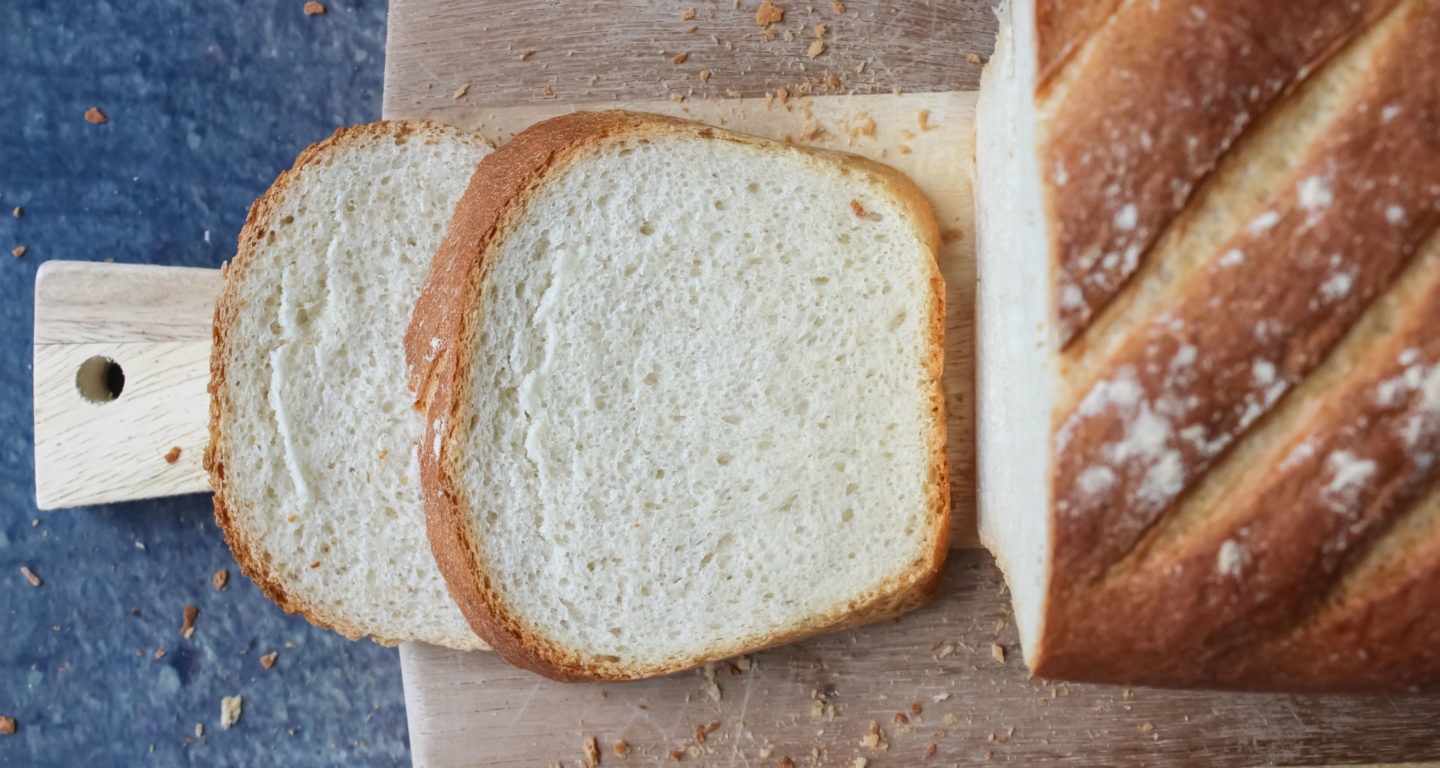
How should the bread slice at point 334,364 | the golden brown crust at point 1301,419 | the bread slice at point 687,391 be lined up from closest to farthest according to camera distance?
the golden brown crust at point 1301,419 → the bread slice at point 687,391 → the bread slice at point 334,364

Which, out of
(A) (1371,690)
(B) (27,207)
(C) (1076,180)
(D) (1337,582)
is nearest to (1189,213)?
(C) (1076,180)

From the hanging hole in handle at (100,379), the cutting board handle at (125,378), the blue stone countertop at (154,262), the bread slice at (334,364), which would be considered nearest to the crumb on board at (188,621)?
the blue stone countertop at (154,262)

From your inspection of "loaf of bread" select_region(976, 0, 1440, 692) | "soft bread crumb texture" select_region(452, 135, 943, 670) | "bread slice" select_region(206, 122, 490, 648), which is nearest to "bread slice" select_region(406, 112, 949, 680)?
"soft bread crumb texture" select_region(452, 135, 943, 670)

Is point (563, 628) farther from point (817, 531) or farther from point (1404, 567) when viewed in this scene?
point (1404, 567)

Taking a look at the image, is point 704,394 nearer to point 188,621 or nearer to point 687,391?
point 687,391

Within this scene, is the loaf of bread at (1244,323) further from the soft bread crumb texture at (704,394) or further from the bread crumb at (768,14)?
the bread crumb at (768,14)

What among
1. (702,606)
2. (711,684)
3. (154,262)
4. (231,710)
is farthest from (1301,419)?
(154,262)
